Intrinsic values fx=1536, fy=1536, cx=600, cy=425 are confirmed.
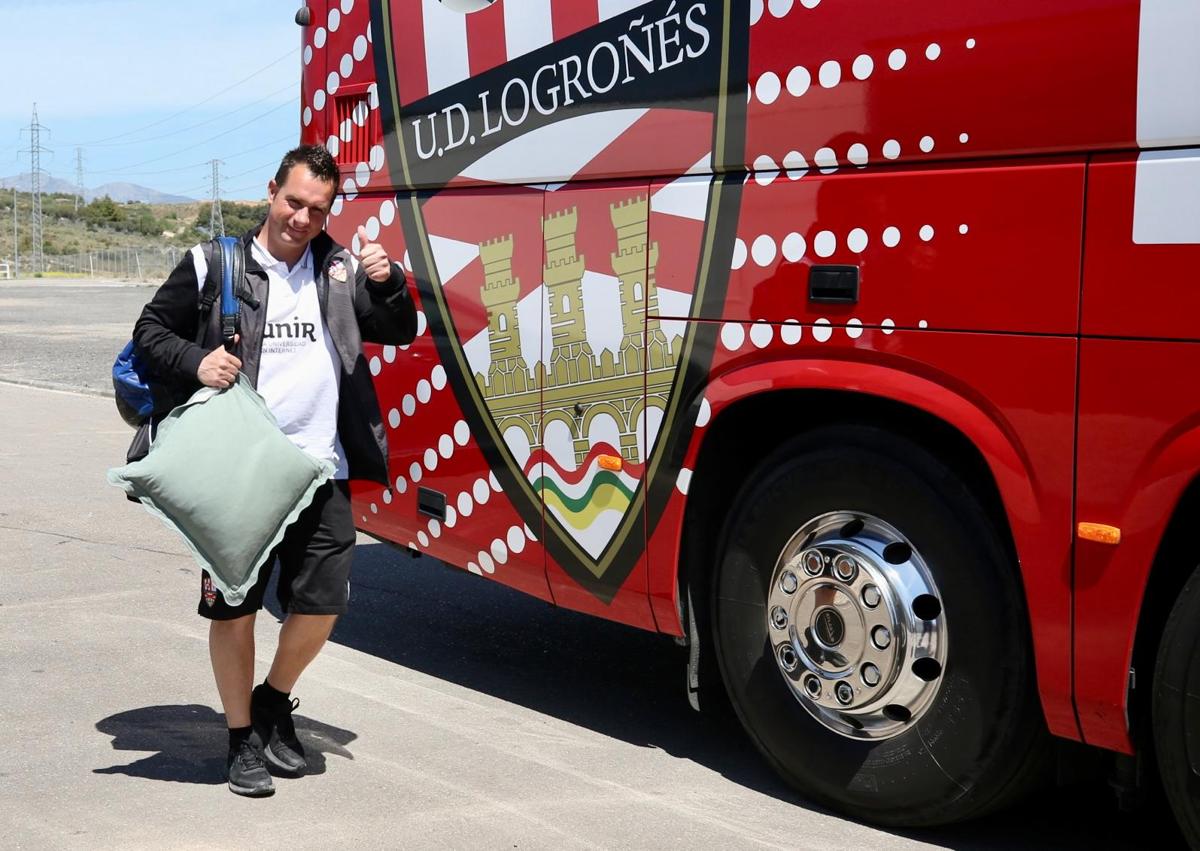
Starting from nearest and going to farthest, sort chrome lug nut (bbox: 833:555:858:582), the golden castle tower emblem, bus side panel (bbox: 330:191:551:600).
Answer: chrome lug nut (bbox: 833:555:858:582) < the golden castle tower emblem < bus side panel (bbox: 330:191:551:600)

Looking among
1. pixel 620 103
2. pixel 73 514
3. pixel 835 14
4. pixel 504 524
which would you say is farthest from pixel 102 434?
pixel 835 14

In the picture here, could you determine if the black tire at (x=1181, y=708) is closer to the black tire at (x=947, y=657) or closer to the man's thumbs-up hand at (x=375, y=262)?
the black tire at (x=947, y=657)

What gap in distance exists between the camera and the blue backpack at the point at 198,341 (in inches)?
178

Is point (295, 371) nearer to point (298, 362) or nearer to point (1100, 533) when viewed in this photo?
point (298, 362)

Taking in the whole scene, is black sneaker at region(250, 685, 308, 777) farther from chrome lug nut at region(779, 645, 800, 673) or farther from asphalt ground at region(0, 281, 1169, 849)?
chrome lug nut at region(779, 645, 800, 673)

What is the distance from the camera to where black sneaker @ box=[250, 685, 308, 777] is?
4.79m

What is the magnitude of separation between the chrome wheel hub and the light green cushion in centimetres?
147

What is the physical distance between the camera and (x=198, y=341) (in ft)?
15.1

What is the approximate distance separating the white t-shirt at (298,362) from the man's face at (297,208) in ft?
0.29

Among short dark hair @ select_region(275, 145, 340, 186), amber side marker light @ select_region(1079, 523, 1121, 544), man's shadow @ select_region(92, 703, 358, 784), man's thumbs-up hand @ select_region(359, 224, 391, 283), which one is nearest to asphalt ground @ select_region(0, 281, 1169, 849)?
man's shadow @ select_region(92, 703, 358, 784)

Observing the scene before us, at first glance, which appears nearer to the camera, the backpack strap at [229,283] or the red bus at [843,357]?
the red bus at [843,357]

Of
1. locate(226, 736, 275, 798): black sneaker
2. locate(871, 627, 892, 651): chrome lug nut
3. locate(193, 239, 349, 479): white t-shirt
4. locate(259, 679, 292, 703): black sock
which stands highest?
locate(193, 239, 349, 479): white t-shirt

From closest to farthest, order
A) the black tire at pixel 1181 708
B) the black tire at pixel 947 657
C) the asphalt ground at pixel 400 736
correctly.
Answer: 1. the black tire at pixel 1181 708
2. the black tire at pixel 947 657
3. the asphalt ground at pixel 400 736

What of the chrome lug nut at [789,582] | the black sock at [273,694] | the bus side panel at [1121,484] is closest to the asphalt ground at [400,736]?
the black sock at [273,694]
